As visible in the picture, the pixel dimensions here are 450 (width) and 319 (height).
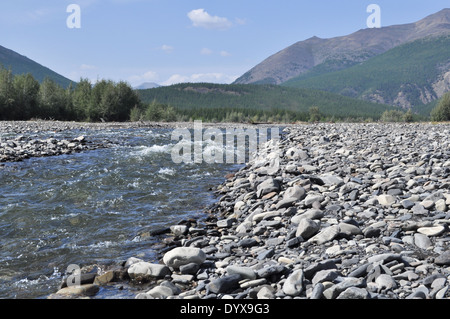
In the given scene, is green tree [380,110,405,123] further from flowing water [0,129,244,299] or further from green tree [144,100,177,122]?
flowing water [0,129,244,299]

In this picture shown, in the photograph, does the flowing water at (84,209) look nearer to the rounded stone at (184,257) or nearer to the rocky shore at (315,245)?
the rocky shore at (315,245)

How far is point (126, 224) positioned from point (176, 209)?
1.53 meters

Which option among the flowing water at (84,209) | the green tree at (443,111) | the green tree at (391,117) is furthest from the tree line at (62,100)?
the green tree at (443,111)

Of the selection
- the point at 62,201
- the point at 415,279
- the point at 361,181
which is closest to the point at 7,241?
the point at 62,201

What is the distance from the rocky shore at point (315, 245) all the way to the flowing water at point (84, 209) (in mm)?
657

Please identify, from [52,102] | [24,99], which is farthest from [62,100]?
[24,99]

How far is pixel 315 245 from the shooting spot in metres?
4.98

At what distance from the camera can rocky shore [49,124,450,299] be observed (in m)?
3.67

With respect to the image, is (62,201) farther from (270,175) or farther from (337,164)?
(337,164)

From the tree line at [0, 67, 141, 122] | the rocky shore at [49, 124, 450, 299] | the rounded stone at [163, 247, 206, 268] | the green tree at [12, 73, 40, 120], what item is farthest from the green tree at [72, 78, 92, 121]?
the rounded stone at [163, 247, 206, 268]

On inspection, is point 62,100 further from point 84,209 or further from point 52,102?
point 84,209

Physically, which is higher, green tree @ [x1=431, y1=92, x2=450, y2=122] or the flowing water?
green tree @ [x1=431, y1=92, x2=450, y2=122]

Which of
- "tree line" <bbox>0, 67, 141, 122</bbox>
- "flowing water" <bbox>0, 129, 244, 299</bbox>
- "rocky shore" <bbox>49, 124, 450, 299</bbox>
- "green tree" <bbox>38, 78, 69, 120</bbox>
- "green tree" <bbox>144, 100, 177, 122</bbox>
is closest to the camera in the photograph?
"rocky shore" <bbox>49, 124, 450, 299</bbox>

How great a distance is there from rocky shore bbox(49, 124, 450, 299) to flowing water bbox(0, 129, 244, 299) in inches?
25.8
